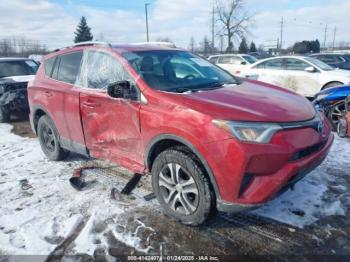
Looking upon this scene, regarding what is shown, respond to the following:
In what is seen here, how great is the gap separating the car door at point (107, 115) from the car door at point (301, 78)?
7.29 meters

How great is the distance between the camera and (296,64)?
1032cm

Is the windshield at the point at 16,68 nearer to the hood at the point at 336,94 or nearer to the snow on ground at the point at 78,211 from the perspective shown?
the snow on ground at the point at 78,211

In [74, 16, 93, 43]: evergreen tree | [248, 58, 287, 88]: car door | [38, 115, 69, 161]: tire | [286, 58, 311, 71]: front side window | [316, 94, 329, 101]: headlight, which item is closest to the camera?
[38, 115, 69, 161]: tire

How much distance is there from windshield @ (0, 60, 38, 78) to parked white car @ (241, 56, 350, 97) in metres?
6.76

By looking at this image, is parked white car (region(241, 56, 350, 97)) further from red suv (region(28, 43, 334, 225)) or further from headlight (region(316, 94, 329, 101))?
red suv (region(28, 43, 334, 225))

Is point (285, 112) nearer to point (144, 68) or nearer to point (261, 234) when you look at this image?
point (261, 234)

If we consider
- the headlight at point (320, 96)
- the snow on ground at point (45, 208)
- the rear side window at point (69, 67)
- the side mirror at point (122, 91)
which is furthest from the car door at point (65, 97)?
the headlight at point (320, 96)

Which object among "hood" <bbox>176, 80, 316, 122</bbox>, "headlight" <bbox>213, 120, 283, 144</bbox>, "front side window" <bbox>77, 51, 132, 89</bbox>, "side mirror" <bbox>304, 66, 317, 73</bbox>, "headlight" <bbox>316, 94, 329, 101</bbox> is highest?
"front side window" <bbox>77, 51, 132, 89</bbox>

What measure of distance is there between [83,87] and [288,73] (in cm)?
771

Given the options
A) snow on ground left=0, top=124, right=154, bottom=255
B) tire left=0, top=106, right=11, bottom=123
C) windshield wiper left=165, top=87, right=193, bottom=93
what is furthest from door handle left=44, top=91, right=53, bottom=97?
tire left=0, top=106, right=11, bottom=123

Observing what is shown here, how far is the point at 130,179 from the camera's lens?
4320 millimetres

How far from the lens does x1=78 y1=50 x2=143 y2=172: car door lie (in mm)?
3637

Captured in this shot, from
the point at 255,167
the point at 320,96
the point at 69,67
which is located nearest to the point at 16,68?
the point at 69,67

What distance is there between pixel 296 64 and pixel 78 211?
870 cm
